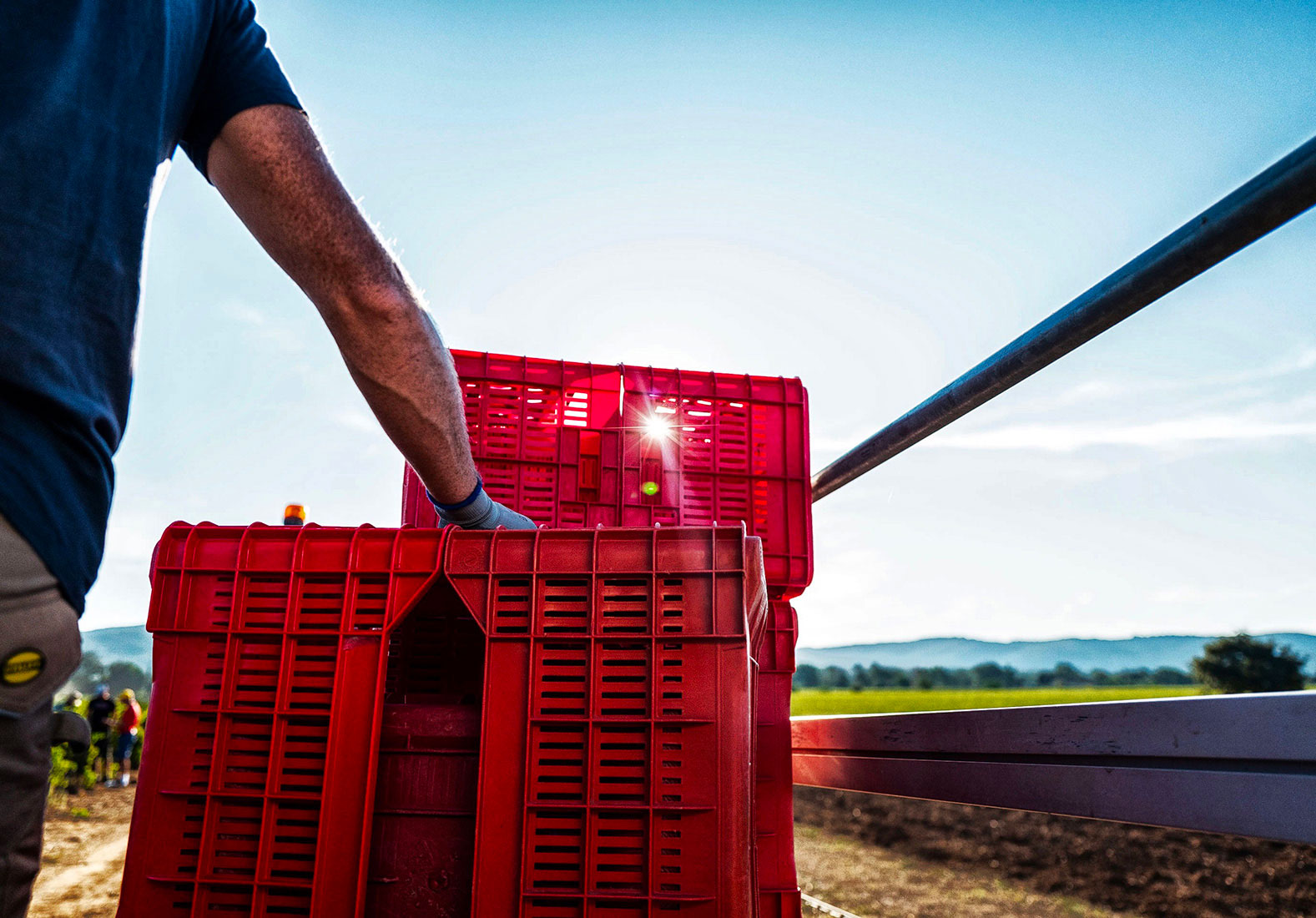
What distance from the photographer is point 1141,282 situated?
6.55 feet

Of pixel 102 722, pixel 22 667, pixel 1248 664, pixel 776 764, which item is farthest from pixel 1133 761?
pixel 1248 664

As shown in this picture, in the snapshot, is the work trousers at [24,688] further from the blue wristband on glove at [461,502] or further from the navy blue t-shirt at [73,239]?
the blue wristband on glove at [461,502]

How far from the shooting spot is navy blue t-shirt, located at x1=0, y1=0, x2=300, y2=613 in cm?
81

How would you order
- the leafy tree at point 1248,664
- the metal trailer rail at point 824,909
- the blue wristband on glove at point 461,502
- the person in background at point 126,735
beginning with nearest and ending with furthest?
the blue wristband on glove at point 461,502
the metal trailer rail at point 824,909
the person in background at point 126,735
the leafy tree at point 1248,664

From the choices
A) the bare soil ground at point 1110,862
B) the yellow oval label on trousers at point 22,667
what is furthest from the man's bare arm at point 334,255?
the bare soil ground at point 1110,862

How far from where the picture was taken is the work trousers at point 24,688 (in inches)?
31.0

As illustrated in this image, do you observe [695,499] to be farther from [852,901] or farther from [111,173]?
[852,901]

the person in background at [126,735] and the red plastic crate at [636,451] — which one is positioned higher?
the red plastic crate at [636,451]

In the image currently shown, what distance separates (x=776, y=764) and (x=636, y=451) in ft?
4.19

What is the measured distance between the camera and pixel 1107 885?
555cm

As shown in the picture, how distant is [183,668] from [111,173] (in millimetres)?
1287

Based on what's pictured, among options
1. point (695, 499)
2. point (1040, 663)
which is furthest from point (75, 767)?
point (1040, 663)

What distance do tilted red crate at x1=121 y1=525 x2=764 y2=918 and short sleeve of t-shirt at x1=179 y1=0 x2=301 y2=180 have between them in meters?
0.98

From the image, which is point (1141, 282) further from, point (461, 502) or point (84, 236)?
point (84, 236)
